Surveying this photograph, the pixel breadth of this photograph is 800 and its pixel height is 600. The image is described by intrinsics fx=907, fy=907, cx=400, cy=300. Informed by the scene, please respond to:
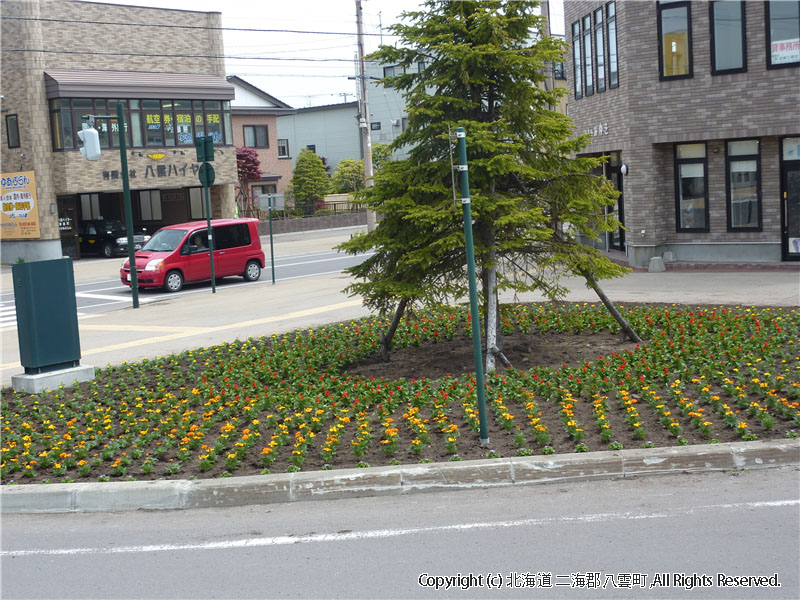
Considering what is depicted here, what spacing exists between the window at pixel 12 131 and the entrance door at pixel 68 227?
3508mm

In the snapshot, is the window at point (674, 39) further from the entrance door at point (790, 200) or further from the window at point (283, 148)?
the window at point (283, 148)

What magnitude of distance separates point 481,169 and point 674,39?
38.8 feet

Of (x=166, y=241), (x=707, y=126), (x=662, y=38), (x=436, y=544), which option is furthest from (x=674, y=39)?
(x=436, y=544)

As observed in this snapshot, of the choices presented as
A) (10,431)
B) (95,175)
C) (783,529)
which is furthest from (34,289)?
(95,175)

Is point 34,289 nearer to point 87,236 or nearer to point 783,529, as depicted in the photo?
point 783,529

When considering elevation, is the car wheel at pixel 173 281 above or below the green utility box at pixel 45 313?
below

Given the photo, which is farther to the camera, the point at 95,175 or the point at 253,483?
the point at 95,175

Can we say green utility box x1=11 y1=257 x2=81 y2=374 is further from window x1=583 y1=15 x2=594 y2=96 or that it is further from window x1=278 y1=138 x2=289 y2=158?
window x1=278 y1=138 x2=289 y2=158

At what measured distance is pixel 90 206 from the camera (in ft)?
161

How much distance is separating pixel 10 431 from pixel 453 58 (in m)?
6.34

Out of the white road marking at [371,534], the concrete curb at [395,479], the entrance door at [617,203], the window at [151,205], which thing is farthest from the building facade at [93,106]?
the white road marking at [371,534]

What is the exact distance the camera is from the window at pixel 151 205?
50.1 m

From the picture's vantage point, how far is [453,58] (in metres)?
10.5

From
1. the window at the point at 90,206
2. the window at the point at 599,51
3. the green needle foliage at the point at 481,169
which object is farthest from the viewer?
the window at the point at 90,206
